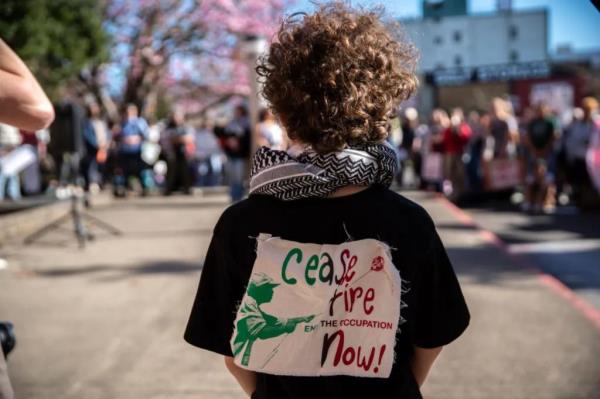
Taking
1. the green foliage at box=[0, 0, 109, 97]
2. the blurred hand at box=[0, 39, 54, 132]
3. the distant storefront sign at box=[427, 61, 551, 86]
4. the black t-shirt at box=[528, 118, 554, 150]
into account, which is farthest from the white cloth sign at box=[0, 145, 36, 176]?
the distant storefront sign at box=[427, 61, 551, 86]

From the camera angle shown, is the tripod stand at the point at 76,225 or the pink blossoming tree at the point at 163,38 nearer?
the tripod stand at the point at 76,225

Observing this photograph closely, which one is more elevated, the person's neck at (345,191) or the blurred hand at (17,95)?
the blurred hand at (17,95)

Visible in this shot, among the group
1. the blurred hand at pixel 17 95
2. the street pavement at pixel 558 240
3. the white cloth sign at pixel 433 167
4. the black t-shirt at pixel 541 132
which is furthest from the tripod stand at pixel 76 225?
the white cloth sign at pixel 433 167

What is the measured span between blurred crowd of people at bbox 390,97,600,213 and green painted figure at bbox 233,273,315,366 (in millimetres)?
10607

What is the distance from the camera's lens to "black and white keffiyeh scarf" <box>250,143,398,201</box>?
174cm

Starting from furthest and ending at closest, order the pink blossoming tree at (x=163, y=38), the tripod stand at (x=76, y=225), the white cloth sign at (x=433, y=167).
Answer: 1. the pink blossoming tree at (x=163, y=38)
2. the white cloth sign at (x=433, y=167)
3. the tripod stand at (x=76, y=225)


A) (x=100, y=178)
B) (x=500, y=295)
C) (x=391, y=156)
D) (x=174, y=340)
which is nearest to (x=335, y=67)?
(x=391, y=156)

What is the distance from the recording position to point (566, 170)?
42.4 ft

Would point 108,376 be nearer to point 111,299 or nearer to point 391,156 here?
point 111,299

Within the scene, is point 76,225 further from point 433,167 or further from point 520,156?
point 433,167

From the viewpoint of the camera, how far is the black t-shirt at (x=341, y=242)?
1781 mm

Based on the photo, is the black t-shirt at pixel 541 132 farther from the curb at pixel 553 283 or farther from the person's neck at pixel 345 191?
the person's neck at pixel 345 191

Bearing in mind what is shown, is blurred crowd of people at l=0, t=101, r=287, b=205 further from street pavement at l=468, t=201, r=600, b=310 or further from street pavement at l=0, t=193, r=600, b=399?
street pavement at l=468, t=201, r=600, b=310

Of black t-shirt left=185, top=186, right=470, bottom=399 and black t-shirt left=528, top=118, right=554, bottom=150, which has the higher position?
black t-shirt left=185, top=186, right=470, bottom=399
